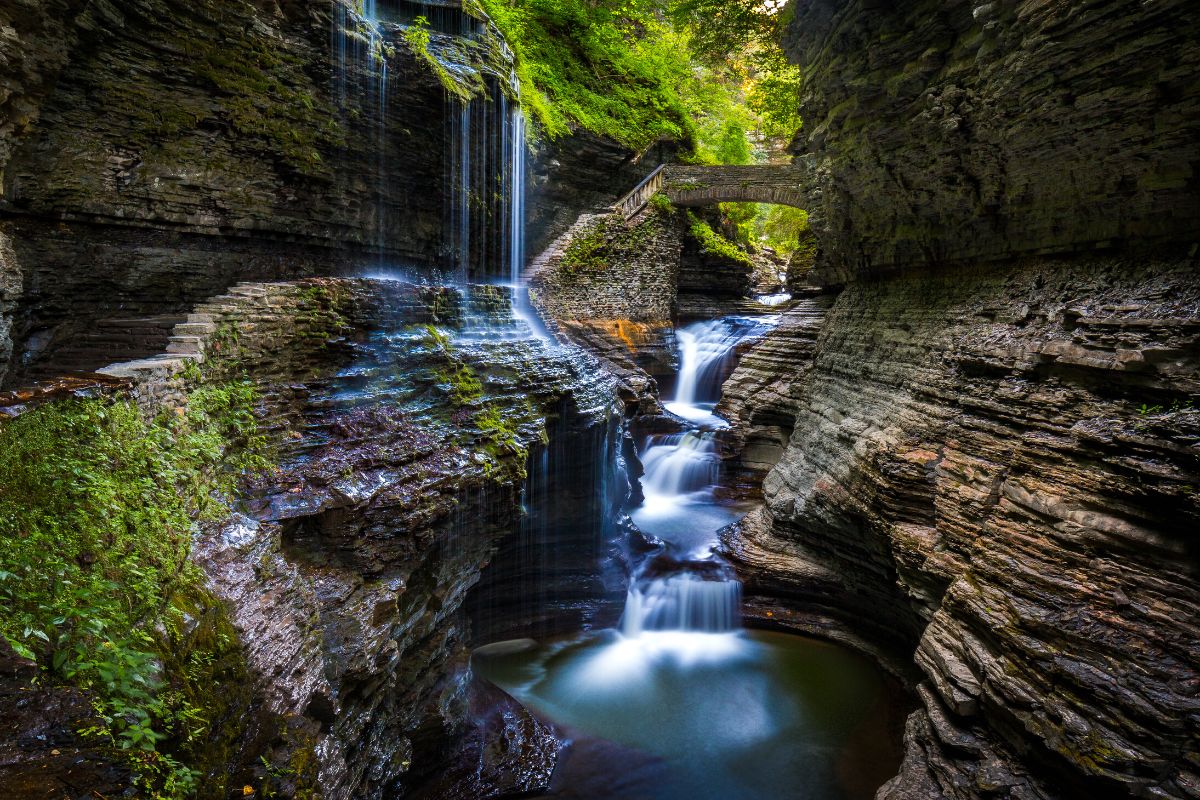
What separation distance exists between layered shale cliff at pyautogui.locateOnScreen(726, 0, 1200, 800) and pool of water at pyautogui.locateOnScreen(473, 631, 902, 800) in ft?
3.33

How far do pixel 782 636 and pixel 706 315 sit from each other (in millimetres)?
14133

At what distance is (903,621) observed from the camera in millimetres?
7609

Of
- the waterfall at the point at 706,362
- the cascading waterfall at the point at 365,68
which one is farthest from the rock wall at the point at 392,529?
the waterfall at the point at 706,362

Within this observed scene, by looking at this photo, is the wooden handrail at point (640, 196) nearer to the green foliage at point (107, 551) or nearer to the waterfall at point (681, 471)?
the waterfall at point (681, 471)

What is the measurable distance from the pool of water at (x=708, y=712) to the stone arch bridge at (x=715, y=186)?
1423cm

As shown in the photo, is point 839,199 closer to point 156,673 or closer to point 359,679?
point 359,679

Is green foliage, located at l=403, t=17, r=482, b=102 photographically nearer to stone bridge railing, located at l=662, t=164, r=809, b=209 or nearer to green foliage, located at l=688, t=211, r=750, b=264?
stone bridge railing, located at l=662, t=164, r=809, b=209

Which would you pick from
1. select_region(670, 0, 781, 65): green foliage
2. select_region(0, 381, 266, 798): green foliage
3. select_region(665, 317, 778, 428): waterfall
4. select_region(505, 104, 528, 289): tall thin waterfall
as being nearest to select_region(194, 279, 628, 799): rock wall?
select_region(0, 381, 266, 798): green foliage

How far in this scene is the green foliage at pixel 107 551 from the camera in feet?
8.71

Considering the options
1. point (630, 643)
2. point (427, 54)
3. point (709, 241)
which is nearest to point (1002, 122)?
point (630, 643)

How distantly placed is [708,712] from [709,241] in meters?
16.7

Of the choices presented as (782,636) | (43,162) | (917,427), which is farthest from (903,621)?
(43,162)

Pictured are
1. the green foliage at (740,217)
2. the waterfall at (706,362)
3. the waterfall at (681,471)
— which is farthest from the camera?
the green foliage at (740,217)

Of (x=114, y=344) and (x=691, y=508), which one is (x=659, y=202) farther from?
(x=114, y=344)
